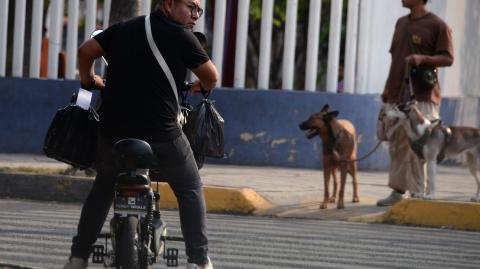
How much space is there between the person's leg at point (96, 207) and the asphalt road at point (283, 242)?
122 cm

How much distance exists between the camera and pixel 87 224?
695cm

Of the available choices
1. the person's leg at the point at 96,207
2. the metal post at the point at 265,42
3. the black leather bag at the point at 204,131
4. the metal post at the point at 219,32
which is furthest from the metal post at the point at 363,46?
the person's leg at the point at 96,207

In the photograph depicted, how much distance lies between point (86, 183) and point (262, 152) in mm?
3995

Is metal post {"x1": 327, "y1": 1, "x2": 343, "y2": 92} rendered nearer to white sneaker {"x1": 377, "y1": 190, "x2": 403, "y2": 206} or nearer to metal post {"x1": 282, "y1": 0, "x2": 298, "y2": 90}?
metal post {"x1": 282, "y1": 0, "x2": 298, "y2": 90}

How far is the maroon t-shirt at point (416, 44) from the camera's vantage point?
12.4m

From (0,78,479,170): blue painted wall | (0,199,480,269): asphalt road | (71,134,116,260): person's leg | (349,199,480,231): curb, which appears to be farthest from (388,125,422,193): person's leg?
(71,134,116,260): person's leg

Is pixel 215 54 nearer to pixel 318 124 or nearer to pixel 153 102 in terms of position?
pixel 318 124

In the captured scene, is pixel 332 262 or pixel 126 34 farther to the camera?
pixel 332 262

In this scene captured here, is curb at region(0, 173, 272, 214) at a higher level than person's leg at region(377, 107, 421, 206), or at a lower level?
lower

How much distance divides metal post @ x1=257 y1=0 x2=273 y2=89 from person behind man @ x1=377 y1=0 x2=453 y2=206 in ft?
12.4

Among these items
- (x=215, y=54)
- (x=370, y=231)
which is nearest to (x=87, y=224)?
(x=370, y=231)

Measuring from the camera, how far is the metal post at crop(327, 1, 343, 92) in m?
16.4

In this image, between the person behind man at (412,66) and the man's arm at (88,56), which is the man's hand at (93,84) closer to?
the man's arm at (88,56)

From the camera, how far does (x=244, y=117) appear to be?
16.4 m
